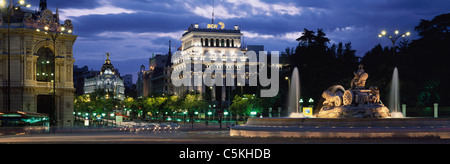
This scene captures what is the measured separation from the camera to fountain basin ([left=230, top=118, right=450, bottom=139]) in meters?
32.2

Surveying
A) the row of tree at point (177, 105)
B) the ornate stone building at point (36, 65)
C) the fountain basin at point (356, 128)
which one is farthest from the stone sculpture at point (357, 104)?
the row of tree at point (177, 105)

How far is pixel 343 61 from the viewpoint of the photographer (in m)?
105

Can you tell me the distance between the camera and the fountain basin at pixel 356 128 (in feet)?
106

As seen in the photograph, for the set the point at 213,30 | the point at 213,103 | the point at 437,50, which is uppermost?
the point at 213,30

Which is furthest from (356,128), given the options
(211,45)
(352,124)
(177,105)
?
(211,45)

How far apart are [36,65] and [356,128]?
175ft

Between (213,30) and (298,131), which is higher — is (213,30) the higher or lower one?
the higher one

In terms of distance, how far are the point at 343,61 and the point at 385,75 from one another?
26.6 m

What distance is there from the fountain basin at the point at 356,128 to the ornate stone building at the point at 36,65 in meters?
40.1

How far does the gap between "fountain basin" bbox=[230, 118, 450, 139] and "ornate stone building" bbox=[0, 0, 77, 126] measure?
132 feet

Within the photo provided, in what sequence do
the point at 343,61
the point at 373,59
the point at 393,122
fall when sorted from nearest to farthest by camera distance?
the point at 393,122 → the point at 373,59 → the point at 343,61

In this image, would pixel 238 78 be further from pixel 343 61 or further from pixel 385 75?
pixel 385 75

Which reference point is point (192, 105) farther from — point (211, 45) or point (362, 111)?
point (362, 111)
